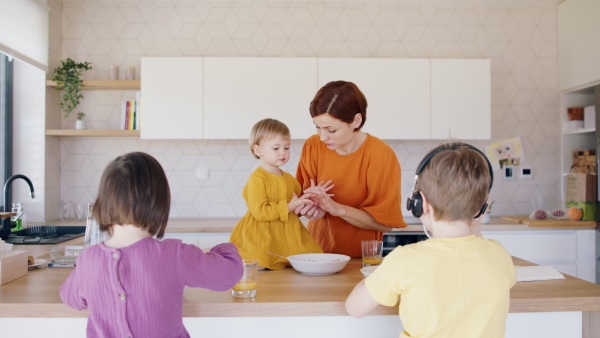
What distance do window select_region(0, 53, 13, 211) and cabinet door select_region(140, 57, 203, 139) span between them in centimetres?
93

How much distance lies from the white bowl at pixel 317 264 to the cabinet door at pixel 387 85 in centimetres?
206

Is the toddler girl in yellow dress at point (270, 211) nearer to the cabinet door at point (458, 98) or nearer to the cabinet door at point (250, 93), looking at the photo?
the cabinet door at point (250, 93)

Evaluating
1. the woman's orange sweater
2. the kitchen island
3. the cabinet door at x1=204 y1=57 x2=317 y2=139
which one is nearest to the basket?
the cabinet door at x1=204 y1=57 x2=317 y2=139

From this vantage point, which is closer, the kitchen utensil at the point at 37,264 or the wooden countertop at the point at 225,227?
the kitchen utensil at the point at 37,264

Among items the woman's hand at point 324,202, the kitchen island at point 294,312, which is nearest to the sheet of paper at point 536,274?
the kitchen island at point 294,312

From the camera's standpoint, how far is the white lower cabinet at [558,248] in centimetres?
352

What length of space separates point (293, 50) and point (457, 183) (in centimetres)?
303

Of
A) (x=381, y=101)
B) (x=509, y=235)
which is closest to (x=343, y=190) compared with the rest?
(x=381, y=101)

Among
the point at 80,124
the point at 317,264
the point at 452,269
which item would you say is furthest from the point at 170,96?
Answer: the point at 452,269

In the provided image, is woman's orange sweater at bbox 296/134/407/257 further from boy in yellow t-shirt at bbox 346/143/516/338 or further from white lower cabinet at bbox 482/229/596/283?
white lower cabinet at bbox 482/229/596/283

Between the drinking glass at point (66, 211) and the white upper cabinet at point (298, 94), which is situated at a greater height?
the white upper cabinet at point (298, 94)

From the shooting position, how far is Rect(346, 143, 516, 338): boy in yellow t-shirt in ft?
3.77

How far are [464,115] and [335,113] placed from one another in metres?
2.00

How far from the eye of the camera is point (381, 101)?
12.1ft
